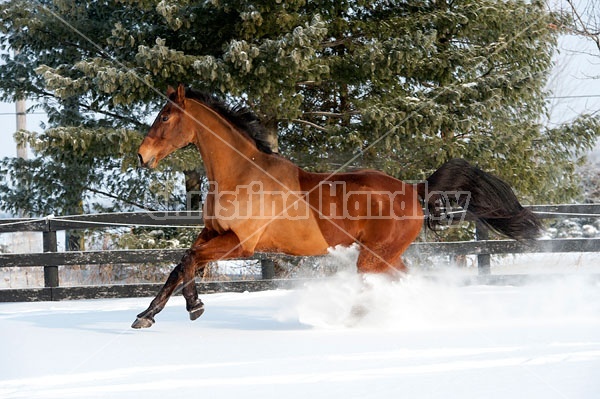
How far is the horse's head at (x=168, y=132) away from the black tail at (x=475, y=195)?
2118 millimetres

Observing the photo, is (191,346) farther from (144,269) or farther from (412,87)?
(412,87)

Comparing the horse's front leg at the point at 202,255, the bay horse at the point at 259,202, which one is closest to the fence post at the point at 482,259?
the bay horse at the point at 259,202

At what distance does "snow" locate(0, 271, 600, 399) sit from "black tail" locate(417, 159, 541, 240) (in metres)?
0.72

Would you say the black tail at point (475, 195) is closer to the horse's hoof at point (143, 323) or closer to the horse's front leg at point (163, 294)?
the horse's front leg at point (163, 294)

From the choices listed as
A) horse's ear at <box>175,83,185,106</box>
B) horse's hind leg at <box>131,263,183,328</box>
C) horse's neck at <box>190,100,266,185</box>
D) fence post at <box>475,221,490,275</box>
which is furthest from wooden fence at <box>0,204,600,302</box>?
horse's ear at <box>175,83,185,106</box>

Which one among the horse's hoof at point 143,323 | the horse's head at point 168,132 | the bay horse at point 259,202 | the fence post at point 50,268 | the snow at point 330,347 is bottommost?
the snow at point 330,347

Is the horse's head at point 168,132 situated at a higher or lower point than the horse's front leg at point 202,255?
higher

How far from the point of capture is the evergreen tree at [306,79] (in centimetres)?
855

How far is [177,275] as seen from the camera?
16.5ft

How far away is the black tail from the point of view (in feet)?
19.0

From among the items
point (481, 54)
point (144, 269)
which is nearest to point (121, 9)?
point (144, 269)

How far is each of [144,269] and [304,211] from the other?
6075mm

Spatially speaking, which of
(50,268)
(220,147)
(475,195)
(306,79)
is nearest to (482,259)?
(475,195)

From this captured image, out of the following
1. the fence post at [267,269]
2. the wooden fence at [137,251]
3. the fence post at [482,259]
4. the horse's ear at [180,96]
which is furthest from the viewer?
the fence post at [482,259]
